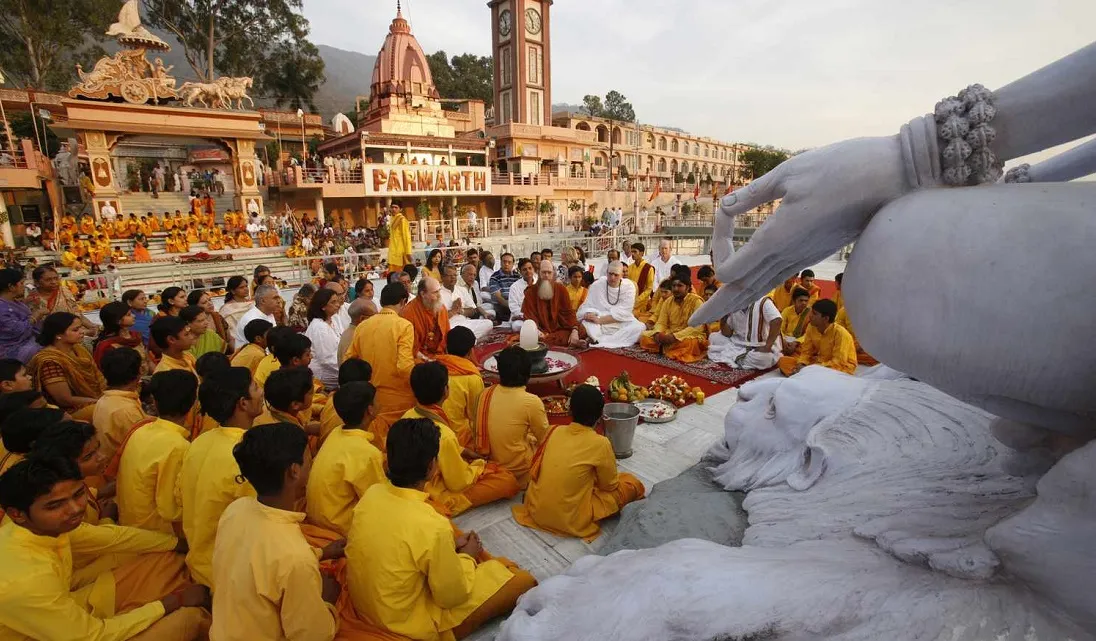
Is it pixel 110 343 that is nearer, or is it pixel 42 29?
pixel 110 343

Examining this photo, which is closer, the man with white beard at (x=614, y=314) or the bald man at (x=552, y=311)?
the bald man at (x=552, y=311)

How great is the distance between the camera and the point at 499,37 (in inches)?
1348

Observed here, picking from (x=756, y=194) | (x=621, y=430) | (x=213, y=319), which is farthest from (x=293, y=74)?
(x=756, y=194)

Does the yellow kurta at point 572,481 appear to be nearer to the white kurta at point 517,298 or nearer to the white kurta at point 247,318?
the white kurta at point 247,318

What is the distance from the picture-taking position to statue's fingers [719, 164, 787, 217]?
6.11 ft

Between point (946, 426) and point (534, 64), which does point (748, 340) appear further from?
point (534, 64)

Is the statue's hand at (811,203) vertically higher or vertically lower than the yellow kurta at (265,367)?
higher

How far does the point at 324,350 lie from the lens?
5.77 m

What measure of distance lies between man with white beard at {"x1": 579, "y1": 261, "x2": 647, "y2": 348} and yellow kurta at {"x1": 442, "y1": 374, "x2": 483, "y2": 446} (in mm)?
3505

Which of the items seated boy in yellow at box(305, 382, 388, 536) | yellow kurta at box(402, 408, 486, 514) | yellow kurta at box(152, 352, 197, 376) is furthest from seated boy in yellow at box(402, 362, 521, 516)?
yellow kurta at box(152, 352, 197, 376)

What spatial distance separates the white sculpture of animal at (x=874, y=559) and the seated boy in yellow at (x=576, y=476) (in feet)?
2.93

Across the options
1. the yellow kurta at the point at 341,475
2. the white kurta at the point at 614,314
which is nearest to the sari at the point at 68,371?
the yellow kurta at the point at 341,475

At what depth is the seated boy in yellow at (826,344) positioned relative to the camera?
227 inches

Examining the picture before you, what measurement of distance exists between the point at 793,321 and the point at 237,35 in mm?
35462
